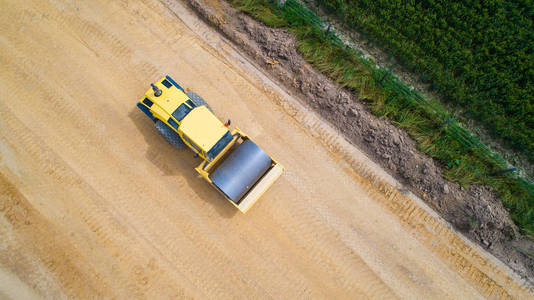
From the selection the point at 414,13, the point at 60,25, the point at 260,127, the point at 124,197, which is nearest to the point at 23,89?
the point at 60,25

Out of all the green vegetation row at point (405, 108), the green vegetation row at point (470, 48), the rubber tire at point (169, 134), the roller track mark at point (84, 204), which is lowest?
the roller track mark at point (84, 204)

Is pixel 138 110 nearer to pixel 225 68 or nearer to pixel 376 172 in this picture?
pixel 225 68

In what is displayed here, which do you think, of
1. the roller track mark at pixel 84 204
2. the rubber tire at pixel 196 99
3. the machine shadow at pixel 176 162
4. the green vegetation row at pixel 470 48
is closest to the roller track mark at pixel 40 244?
the roller track mark at pixel 84 204

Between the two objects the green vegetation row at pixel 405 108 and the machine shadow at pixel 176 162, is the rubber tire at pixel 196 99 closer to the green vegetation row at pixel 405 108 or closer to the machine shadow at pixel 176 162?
the machine shadow at pixel 176 162

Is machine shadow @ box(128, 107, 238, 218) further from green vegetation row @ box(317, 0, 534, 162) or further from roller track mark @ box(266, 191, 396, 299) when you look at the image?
green vegetation row @ box(317, 0, 534, 162)

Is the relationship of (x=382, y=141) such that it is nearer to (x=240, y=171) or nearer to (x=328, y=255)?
(x=328, y=255)

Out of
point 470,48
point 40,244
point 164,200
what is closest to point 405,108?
point 470,48

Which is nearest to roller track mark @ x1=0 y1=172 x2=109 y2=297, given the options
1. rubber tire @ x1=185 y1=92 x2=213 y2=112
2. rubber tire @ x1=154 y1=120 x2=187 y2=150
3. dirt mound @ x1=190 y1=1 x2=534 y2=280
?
rubber tire @ x1=154 y1=120 x2=187 y2=150
